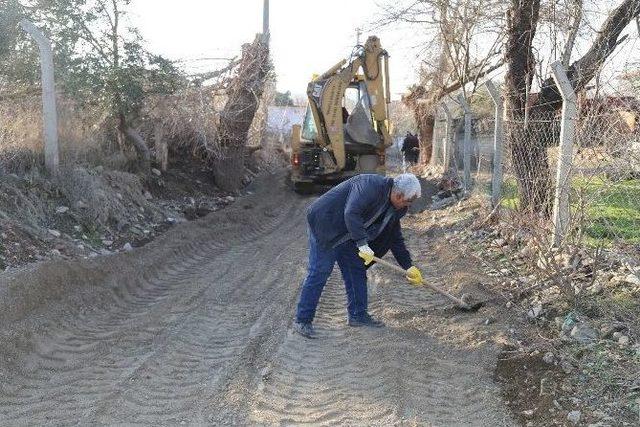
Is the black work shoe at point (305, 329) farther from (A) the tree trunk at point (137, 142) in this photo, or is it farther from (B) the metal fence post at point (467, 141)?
(B) the metal fence post at point (467, 141)

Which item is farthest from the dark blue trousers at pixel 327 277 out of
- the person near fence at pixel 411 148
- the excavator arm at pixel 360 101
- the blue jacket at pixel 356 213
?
the person near fence at pixel 411 148

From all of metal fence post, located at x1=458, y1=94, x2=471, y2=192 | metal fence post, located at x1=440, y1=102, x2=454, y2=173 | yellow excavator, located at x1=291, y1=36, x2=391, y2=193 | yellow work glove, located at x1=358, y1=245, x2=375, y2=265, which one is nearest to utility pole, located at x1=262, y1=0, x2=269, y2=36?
yellow excavator, located at x1=291, y1=36, x2=391, y2=193

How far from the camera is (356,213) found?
208 inches

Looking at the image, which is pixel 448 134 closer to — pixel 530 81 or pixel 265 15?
pixel 265 15

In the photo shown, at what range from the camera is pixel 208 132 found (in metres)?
13.7

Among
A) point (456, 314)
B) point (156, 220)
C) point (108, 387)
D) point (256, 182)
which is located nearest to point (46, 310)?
point (108, 387)

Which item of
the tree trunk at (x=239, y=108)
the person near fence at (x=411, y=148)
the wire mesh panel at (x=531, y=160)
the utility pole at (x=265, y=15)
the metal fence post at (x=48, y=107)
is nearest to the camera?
the wire mesh panel at (x=531, y=160)

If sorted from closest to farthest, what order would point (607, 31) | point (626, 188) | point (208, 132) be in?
1. point (626, 188)
2. point (607, 31)
3. point (208, 132)

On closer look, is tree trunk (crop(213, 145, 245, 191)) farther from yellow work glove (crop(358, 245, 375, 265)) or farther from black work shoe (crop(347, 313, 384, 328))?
yellow work glove (crop(358, 245, 375, 265))

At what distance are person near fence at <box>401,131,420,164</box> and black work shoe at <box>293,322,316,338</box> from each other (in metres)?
18.3

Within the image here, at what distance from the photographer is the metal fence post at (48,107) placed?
8.20 m

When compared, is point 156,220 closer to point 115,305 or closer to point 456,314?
point 115,305

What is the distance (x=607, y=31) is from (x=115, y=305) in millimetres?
6671

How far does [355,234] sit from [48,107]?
5.19m
